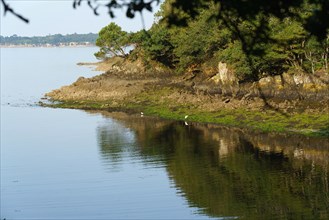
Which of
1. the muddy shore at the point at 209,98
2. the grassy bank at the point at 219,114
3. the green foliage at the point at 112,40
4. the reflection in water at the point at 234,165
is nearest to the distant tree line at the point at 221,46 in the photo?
the green foliage at the point at 112,40

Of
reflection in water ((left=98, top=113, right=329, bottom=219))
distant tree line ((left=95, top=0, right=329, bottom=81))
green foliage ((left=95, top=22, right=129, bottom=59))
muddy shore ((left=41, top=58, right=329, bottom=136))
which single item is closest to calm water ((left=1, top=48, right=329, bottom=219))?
reflection in water ((left=98, top=113, right=329, bottom=219))

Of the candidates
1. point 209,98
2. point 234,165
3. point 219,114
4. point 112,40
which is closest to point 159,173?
point 234,165

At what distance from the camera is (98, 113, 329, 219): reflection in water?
34.0 meters

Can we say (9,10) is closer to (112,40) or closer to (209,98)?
(209,98)

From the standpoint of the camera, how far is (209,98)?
70.2 metres

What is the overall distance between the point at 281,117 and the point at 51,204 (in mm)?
27151

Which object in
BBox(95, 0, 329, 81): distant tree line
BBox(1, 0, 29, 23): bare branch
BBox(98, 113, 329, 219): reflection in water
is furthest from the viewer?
BBox(95, 0, 329, 81): distant tree line

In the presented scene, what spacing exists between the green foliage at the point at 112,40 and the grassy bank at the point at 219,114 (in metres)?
18.6

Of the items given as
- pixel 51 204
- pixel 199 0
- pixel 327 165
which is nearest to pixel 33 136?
pixel 51 204

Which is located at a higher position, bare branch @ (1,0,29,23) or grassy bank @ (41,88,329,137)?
bare branch @ (1,0,29,23)

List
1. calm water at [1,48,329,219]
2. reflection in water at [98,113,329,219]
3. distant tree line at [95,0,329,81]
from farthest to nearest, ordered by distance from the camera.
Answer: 1. distant tree line at [95,0,329,81]
2. calm water at [1,48,329,219]
3. reflection in water at [98,113,329,219]

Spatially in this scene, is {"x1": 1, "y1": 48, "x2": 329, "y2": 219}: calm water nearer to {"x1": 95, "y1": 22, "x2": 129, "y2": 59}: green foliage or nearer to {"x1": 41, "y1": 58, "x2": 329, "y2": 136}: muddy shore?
{"x1": 41, "y1": 58, "x2": 329, "y2": 136}: muddy shore

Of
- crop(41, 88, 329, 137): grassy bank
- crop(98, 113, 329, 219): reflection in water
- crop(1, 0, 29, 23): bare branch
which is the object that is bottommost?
crop(98, 113, 329, 219): reflection in water

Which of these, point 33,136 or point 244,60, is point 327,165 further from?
point 33,136
